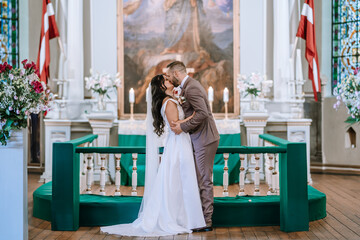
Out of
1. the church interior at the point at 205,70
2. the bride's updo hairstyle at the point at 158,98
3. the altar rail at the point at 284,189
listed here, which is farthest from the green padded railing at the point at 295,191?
the church interior at the point at 205,70

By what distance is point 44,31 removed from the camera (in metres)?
8.94

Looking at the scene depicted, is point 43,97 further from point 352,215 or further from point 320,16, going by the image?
point 320,16

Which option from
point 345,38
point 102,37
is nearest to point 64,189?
point 102,37

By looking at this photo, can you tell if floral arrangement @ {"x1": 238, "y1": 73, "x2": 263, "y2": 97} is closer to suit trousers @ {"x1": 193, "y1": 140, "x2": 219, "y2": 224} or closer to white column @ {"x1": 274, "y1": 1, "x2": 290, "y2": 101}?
white column @ {"x1": 274, "y1": 1, "x2": 290, "y2": 101}

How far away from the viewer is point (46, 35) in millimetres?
8930

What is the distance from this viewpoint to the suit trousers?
521 cm

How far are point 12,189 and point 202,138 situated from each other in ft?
6.88

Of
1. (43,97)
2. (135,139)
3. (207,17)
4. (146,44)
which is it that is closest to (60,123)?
(135,139)

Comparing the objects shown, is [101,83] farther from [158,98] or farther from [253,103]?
[158,98]

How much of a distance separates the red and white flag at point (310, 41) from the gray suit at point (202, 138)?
4.33 metres

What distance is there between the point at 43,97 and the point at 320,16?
7900mm

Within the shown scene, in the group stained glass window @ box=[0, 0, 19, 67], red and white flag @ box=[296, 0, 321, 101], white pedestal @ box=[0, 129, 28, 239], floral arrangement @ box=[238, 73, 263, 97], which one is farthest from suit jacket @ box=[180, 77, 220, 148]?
stained glass window @ box=[0, 0, 19, 67]

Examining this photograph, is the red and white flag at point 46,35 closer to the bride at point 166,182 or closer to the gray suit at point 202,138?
the bride at point 166,182

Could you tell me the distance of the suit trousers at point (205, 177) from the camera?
521cm
